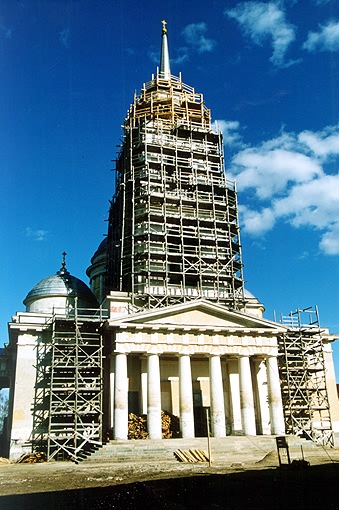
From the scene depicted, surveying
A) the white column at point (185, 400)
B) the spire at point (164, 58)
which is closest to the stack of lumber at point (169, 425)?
the white column at point (185, 400)

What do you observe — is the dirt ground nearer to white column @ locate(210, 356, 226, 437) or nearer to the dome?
white column @ locate(210, 356, 226, 437)

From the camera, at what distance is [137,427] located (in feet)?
110

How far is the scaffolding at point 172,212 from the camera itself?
41.4m

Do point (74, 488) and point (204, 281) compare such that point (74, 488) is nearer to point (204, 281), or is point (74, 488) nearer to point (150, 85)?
point (204, 281)

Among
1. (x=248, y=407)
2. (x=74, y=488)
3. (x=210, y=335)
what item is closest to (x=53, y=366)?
(x=210, y=335)

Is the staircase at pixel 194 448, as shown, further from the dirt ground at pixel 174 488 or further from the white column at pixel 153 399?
the dirt ground at pixel 174 488

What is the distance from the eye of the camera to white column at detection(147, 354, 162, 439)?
32.2m

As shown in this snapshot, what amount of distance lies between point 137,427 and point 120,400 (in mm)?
2784

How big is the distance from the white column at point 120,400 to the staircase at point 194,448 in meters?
1.43

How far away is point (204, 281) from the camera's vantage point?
4266cm

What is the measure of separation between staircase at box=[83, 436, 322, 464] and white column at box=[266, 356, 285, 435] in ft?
7.87

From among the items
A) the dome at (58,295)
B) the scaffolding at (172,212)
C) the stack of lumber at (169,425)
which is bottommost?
the stack of lumber at (169,425)

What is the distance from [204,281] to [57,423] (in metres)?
16.9

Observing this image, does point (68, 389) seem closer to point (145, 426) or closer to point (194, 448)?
point (145, 426)
